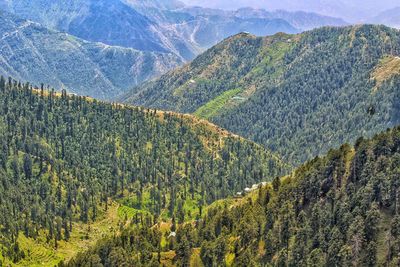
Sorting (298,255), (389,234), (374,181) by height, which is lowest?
(298,255)

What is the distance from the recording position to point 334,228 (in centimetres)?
19612

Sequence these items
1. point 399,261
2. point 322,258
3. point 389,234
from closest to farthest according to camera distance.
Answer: point 399,261 → point 389,234 → point 322,258

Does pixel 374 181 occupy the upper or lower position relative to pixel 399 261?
upper

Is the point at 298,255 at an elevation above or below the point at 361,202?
below

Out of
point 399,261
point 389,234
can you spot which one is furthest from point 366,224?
point 399,261

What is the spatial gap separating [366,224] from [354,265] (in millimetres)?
15362

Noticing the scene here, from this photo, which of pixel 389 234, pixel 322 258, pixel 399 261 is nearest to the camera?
pixel 399 261

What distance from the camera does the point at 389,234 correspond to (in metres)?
177

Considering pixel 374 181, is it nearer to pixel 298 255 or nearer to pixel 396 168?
pixel 396 168

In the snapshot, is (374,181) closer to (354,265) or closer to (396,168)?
(396,168)

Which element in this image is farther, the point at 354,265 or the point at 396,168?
the point at 396,168

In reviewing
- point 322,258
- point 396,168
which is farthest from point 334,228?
point 396,168

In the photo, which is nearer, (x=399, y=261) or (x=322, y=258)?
(x=399, y=261)

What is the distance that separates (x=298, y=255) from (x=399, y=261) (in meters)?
42.0
